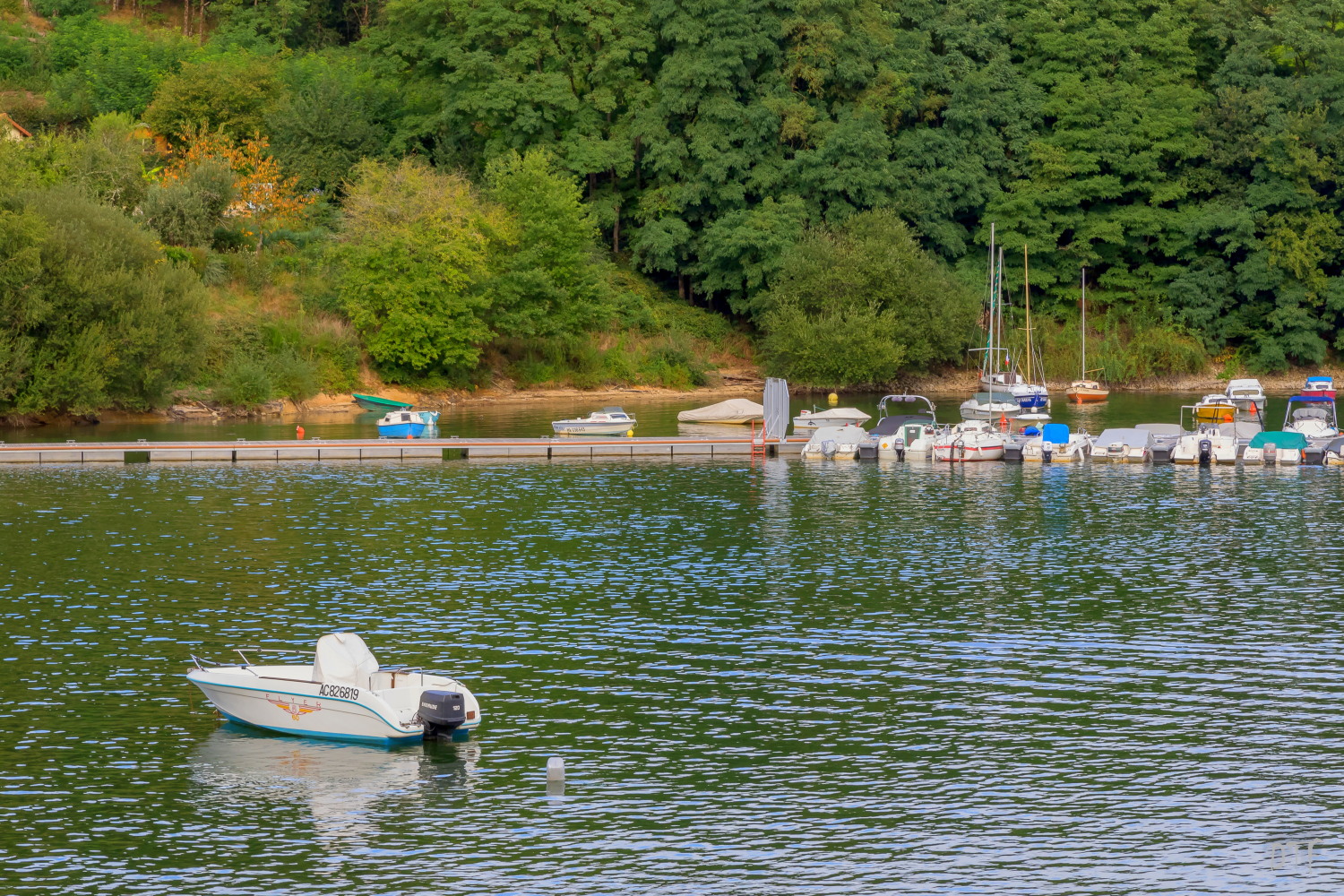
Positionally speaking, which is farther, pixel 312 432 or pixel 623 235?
pixel 623 235

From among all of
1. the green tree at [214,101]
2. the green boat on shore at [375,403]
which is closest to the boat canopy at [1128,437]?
the green boat on shore at [375,403]

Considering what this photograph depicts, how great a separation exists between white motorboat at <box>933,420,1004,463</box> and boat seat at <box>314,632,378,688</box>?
51.2 meters

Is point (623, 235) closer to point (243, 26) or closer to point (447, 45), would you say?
point (447, 45)

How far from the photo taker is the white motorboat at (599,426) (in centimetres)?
8469

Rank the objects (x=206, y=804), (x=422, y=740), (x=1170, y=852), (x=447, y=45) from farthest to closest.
Answer: 1. (x=447, y=45)
2. (x=422, y=740)
3. (x=206, y=804)
4. (x=1170, y=852)

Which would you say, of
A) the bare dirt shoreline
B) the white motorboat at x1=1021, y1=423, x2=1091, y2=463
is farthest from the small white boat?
the bare dirt shoreline

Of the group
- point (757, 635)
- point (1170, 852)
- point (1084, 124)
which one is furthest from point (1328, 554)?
point (1084, 124)

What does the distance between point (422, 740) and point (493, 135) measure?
9147 cm

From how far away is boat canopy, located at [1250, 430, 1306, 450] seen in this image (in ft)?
251

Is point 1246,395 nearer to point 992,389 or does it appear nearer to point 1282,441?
point 992,389

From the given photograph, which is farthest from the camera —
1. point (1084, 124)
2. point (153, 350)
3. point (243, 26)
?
point (243, 26)

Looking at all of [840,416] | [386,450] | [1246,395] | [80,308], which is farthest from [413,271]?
[1246,395]

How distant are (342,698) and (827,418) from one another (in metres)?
60.5

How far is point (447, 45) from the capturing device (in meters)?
114
